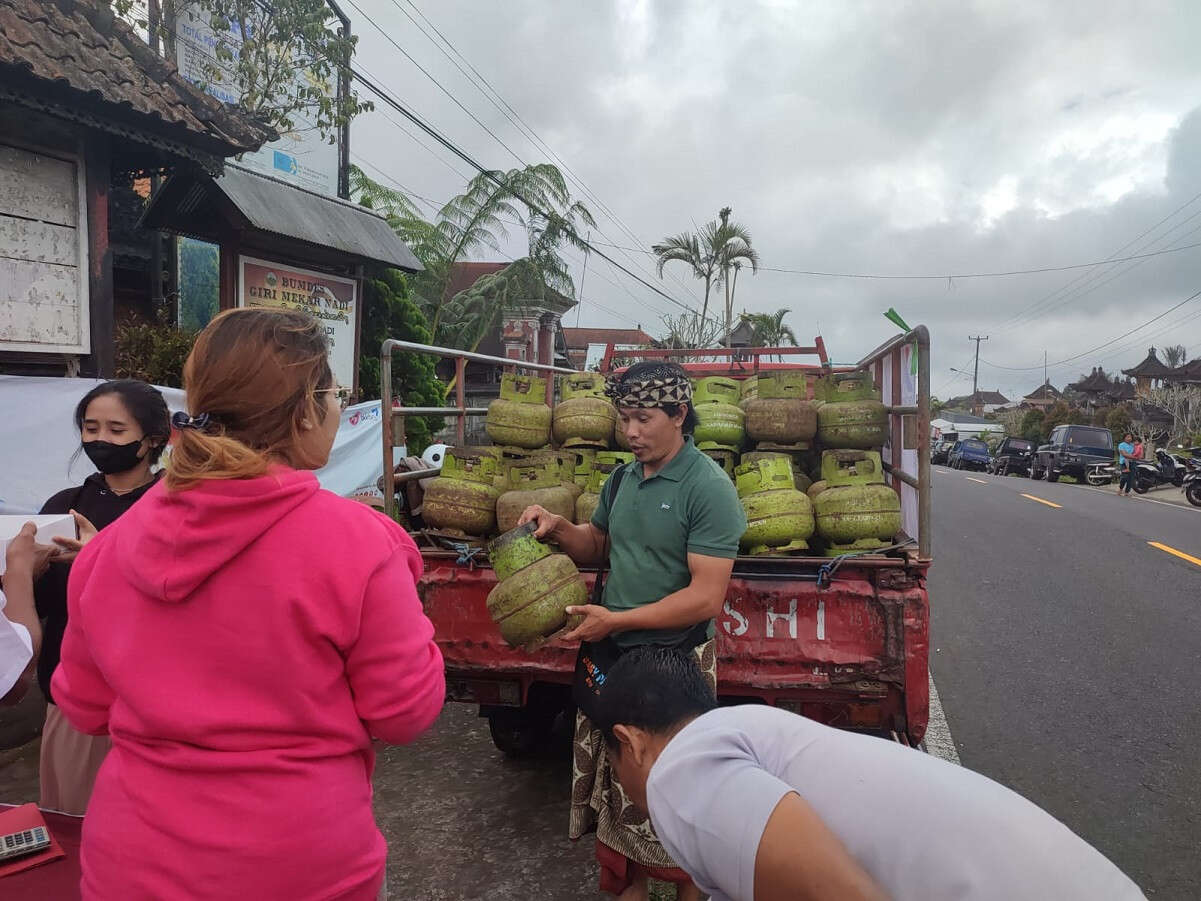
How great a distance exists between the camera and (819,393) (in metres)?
4.88

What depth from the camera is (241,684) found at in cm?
135

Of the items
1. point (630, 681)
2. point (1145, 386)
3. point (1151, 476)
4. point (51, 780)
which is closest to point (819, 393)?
point (630, 681)

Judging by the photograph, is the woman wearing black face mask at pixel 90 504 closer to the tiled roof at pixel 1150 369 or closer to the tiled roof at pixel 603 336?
the tiled roof at pixel 603 336

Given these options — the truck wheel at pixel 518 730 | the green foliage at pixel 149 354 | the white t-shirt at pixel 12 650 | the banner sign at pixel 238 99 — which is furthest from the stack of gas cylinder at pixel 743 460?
the banner sign at pixel 238 99

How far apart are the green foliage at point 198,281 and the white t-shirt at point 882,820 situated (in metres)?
11.0

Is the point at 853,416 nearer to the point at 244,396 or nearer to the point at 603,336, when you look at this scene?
the point at 244,396

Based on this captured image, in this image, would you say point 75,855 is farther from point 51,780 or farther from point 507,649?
point 507,649

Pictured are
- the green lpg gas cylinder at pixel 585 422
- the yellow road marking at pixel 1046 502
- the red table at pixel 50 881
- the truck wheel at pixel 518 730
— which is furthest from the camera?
the yellow road marking at pixel 1046 502

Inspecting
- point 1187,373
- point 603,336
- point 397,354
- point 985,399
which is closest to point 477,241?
point 397,354

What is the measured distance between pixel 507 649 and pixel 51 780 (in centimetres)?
174

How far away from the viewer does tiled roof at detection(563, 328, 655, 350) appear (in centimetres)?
5861

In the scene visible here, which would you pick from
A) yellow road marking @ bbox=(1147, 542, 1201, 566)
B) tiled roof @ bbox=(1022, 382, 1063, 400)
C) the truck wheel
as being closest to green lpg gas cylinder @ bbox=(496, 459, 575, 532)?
the truck wheel

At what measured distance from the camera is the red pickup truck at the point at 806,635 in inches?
129

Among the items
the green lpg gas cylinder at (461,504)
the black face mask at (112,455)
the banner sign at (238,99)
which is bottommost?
the green lpg gas cylinder at (461,504)
